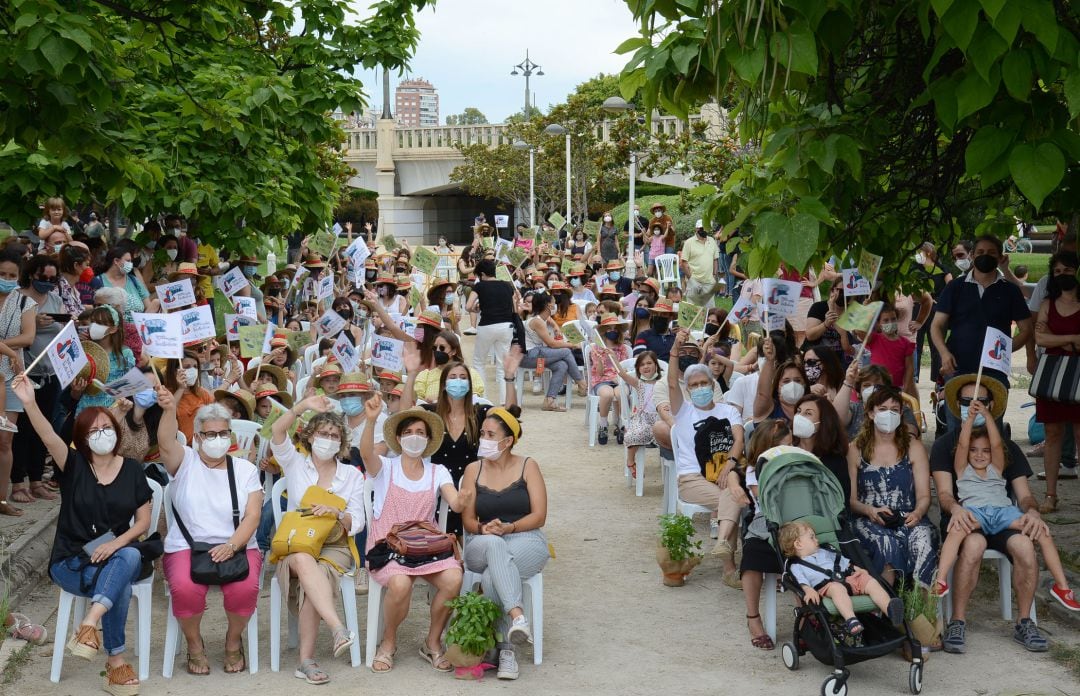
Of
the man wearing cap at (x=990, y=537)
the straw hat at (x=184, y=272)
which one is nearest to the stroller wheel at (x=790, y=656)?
the man wearing cap at (x=990, y=537)

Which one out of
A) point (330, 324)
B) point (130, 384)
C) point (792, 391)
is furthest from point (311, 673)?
point (330, 324)

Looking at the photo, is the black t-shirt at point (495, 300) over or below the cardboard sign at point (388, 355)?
over

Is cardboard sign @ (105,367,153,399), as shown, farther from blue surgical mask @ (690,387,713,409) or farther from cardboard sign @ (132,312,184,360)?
blue surgical mask @ (690,387,713,409)

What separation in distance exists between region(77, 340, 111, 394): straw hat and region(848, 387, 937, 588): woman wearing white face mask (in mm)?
4837

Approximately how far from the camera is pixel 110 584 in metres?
6.64

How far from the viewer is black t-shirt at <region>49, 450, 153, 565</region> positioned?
674cm

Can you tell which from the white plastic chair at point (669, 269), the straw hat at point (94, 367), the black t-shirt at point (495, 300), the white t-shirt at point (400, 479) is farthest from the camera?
the white plastic chair at point (669, 269)

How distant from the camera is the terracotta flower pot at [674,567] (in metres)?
8.31

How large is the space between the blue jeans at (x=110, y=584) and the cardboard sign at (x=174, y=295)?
152 inches

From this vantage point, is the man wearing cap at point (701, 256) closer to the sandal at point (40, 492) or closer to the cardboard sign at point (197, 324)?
the cardboard sign at point (197, 324)

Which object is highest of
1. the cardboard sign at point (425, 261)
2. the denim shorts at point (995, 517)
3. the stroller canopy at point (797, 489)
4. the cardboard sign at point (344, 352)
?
the cardboard sign at point (425, 261)

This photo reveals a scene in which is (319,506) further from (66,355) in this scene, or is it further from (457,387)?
(66,355)

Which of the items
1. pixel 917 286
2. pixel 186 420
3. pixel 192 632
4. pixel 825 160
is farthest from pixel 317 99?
pixel 825 160

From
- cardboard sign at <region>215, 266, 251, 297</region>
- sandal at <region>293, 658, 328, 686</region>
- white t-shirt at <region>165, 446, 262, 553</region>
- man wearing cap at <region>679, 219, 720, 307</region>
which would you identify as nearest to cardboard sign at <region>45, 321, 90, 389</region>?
white t-shirt at <region>165, 446, 262, 553</region>
